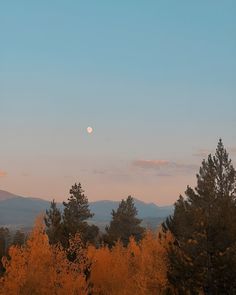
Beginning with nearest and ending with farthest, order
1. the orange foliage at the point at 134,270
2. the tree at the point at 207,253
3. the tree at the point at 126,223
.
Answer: the tree at the point at 207,253
the orange foliage at the point at 134,270
the tree at the point at 126,223

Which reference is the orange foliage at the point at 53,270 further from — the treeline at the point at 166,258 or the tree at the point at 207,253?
the tree at the point at 207,253

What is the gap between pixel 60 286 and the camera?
127ft

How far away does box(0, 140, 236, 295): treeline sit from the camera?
30.2 meters

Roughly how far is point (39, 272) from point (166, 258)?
34.1ft

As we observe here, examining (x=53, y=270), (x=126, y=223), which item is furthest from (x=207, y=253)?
(x=126, y=223)

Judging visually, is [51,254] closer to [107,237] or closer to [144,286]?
[144,286]

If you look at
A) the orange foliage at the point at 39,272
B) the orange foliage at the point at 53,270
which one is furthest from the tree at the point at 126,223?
the orange foliage at the point at 39,272

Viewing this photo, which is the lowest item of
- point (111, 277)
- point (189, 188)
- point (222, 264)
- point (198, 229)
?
point (111, 277)

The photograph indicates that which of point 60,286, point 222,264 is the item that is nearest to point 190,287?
point 222,264

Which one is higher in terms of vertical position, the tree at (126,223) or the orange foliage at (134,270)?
the tree at (126,223)

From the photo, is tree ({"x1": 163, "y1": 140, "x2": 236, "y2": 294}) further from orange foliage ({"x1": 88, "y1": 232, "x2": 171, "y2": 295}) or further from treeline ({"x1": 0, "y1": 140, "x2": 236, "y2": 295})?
orange foliage ({"x1": 88, "y1": 232, "x2": 171, "y2": 295})

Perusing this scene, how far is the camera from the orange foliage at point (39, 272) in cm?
3631

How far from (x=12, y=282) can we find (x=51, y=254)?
4165 millimetres

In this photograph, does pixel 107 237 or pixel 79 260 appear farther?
pixel 107 237
